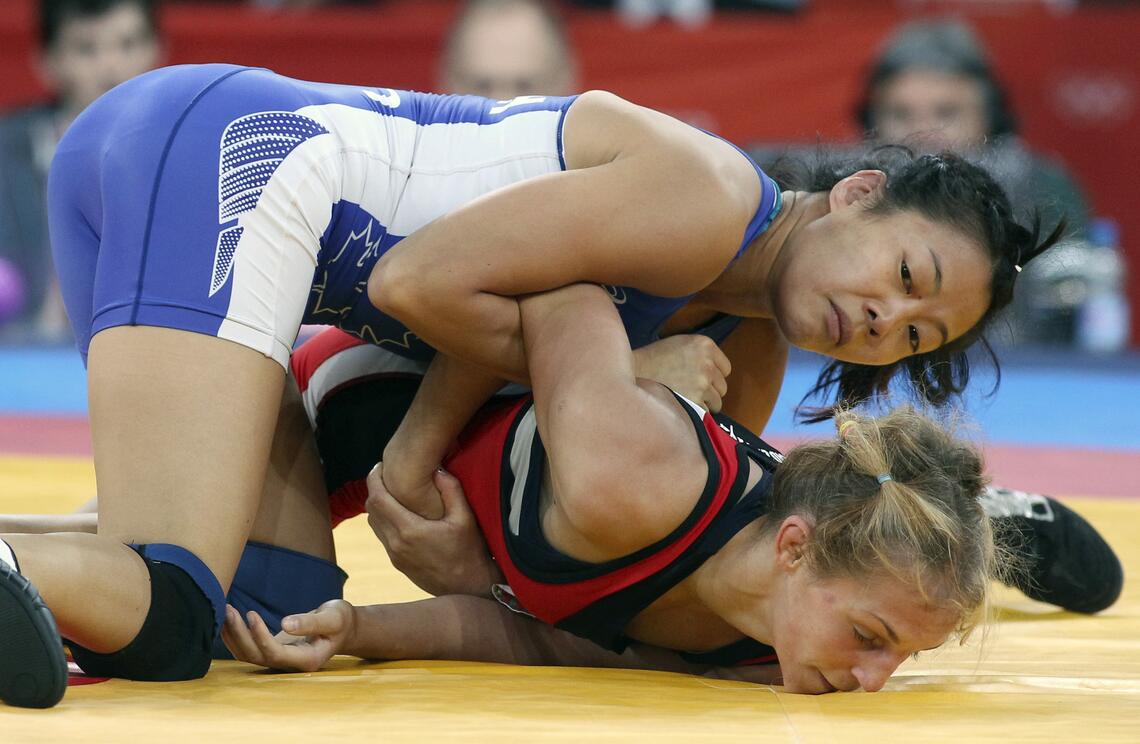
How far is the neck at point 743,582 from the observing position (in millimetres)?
2479

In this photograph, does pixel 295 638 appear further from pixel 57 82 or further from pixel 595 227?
pixel 57 82

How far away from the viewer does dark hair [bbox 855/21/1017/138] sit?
7773mm

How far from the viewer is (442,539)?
2.77 meters

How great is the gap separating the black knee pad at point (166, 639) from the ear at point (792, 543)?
93 centimetres

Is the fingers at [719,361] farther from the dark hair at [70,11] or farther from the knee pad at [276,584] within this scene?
the dark hair at [70,11]

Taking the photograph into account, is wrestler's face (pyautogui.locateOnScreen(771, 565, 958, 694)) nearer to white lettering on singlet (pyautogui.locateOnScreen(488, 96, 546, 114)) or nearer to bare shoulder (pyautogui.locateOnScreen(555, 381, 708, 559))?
bare shoulder (pyautogui.locateOnScreen(555, 381, 708, 559))

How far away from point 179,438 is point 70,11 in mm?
6256

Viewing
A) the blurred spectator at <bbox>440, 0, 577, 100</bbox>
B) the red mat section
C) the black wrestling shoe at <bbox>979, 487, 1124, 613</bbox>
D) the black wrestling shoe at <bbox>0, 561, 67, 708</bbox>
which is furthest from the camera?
the blurred spectator at <bbox>440, 0, 577, 100</bbox>

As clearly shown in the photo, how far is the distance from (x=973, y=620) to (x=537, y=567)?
0.72m

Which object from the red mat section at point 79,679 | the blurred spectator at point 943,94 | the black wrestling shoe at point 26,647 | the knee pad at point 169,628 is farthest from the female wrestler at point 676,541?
the blurred spectator at point 943,94

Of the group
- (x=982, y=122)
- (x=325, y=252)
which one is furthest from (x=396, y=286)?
(x=982, y=122)

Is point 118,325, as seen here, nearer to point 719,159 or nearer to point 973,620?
point 719,159

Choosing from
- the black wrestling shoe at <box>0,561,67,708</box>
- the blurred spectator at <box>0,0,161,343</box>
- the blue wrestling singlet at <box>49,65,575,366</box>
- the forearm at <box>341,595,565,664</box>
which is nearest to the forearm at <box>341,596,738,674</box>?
the forearm at <box>341,595,565,664</box>

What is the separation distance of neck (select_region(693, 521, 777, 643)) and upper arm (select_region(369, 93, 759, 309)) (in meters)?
0.50
